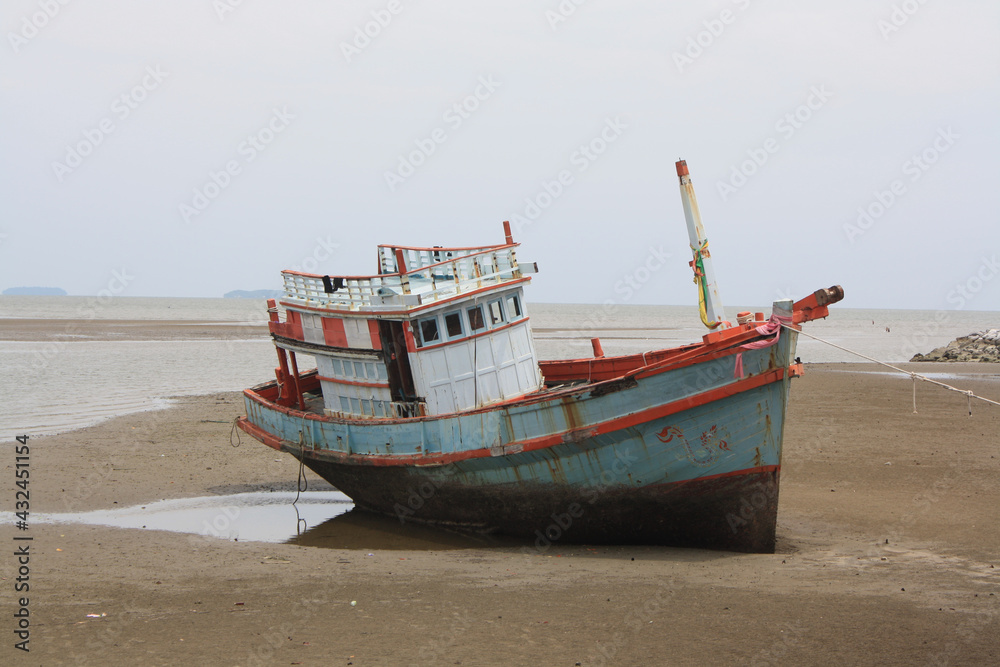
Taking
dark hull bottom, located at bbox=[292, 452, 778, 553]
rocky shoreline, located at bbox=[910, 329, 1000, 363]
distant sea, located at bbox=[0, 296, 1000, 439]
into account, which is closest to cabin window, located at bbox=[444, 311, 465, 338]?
dark hull bottom, located at bbox=[292, 452, 778, 553]

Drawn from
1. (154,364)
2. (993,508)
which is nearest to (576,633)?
(993,508)

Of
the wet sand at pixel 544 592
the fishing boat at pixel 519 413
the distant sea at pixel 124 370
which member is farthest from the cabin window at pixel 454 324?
the distant sea at pixel 124 370

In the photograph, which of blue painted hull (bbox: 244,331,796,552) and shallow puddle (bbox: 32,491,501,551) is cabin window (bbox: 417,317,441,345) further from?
shallow puddle (bbox: 32,491,501,551)

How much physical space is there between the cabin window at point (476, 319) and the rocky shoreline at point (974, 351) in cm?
3486

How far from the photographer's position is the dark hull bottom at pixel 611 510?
1091cm

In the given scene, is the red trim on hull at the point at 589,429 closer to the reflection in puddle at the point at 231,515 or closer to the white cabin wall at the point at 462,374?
the white cabin wall at the point at 462,374

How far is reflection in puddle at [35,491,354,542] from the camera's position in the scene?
1290 centimetres

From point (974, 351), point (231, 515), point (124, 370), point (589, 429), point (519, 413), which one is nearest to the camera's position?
point (589, 429)

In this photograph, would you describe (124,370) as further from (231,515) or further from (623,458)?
(623,458)

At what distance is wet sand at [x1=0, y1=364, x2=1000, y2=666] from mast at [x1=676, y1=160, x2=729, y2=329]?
3105 mm

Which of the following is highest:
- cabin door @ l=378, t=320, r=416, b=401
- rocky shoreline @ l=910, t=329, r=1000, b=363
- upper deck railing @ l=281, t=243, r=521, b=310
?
upper deck railing @ l=281, t=243, r=521, b=310

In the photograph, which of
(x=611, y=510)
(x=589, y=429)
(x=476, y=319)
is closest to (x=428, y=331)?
(x=476, y=319)

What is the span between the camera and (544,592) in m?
9.23

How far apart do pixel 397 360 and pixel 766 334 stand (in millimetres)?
5715
